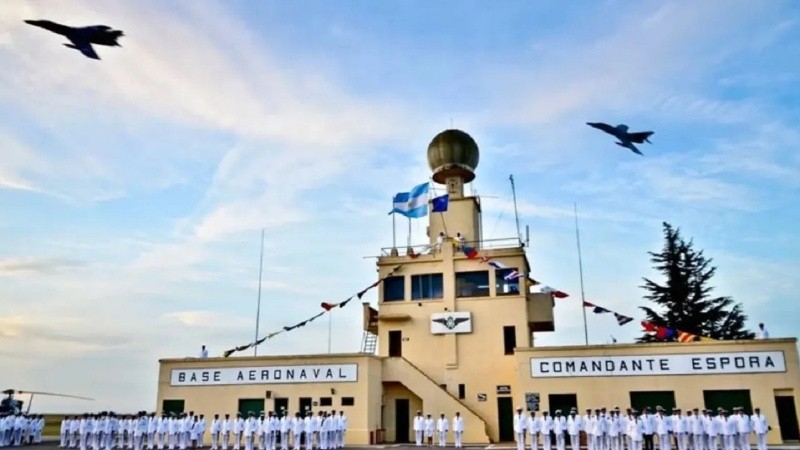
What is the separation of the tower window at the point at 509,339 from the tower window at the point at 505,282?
74.2 inches

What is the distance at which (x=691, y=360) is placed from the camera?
89.1 feet

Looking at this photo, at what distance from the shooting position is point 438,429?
2838 cm

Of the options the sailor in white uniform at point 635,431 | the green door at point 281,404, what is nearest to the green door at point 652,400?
the sailor in white uniform at point 635,431

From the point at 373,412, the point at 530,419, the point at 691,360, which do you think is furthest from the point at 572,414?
the point at 373,412

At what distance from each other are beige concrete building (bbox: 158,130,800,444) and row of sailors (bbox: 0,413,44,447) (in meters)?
6.94

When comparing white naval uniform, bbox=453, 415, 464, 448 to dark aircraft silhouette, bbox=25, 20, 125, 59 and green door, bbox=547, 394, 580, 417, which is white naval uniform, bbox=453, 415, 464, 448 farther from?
dark aircraft silhouette, bbox=25, 20, 125, 59

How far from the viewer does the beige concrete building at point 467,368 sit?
87.9ft

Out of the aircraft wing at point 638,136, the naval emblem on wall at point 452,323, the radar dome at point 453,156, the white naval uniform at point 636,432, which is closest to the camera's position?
the aircraft wing at point 638,136

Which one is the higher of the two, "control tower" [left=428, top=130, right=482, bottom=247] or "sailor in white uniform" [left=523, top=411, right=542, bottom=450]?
"control tower" [left=428, top=130, right=482, bottom=247]

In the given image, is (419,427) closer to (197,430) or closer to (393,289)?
(393,289)

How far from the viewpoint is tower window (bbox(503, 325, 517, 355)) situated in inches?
1261

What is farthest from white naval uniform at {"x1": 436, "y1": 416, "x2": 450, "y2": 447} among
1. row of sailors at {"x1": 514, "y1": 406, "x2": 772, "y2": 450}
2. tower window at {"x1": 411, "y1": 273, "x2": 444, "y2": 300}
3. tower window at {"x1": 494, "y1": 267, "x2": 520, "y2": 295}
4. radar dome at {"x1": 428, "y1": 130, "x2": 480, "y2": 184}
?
radar dome at {"x1": 428, "y1": 130, "x2": 480, "y2": 184}

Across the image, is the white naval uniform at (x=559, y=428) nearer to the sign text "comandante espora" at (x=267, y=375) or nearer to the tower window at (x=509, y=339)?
the tower window at (x=509, y=339)

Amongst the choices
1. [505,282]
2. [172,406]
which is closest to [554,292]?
[505,282]
